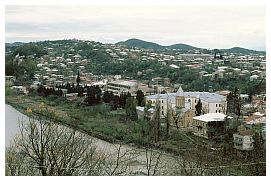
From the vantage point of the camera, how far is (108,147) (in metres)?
4.12

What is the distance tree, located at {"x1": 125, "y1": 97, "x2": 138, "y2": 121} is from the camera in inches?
159

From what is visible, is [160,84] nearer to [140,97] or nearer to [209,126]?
[140,97]

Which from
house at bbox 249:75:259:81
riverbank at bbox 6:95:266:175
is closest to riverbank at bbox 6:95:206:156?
Answer: riverbank at bbox 6:95:266:175

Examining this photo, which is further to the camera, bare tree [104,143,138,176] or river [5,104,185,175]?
bare tree [104,143,138,176]

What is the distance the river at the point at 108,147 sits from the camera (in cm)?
402

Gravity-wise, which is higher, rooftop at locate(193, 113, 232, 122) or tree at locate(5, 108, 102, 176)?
rooftop at locate(193, 113, 232, 122)

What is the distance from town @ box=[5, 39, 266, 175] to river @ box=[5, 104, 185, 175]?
9cm

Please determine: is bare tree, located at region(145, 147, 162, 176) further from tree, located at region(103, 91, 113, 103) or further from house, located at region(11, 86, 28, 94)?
house, located at region(11, 86, 28, 94)

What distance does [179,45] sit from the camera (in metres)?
4.10

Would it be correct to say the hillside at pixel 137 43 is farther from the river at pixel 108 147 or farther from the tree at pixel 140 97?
the river at pixel 108 147

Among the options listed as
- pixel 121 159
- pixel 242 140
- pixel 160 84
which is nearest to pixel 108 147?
pixel 121 159

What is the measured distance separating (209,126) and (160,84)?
470 millimetres
